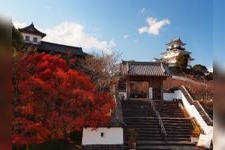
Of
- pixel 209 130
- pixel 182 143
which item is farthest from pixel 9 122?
pixel 209 130

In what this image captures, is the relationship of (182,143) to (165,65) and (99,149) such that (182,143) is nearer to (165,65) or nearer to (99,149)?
(99,149)

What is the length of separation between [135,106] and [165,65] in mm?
4947

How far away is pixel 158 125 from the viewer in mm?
14578

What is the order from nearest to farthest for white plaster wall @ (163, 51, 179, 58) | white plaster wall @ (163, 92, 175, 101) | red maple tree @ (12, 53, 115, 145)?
red maple tree @ (12, 53, 115, 145)
white plaster wall @ (163, 92, 175, 101)
white plaster wall @ (163, 51, 179, 58)

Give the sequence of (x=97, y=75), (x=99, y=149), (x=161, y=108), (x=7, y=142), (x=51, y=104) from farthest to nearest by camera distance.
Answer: (x=97, y=75)
(x=161, y=108)
(x=99, y=149)
(x=51, y=104)
(x=7, y=142)

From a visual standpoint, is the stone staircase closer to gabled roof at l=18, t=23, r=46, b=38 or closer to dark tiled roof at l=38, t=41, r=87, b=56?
dark tiled roof at l=38, t=41, r=87, b=56

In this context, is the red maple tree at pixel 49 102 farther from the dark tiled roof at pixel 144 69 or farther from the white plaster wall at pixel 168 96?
the white plaster wall at pixel 168 96

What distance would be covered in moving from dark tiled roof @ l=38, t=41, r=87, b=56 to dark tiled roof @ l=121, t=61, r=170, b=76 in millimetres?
8247

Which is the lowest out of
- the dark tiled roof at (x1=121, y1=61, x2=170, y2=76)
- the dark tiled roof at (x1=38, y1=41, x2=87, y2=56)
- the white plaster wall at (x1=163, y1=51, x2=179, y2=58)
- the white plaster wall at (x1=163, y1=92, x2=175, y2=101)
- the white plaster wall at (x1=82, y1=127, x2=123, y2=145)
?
the white plaster wall at (x1=82, y1=127, x2=123, y2=145)

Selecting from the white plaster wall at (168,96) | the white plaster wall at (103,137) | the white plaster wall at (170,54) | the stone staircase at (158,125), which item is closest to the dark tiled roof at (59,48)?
the white plaster wall at (168,96)

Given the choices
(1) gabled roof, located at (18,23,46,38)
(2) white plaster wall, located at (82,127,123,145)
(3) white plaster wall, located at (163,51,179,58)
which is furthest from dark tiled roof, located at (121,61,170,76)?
→ (3) white plaster wall, located at (163,51,179,58)

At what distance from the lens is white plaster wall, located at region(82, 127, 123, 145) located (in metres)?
12.3

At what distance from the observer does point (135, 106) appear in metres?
17.0

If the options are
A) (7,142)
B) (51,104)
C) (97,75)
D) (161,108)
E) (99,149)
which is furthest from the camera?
(97,75)
